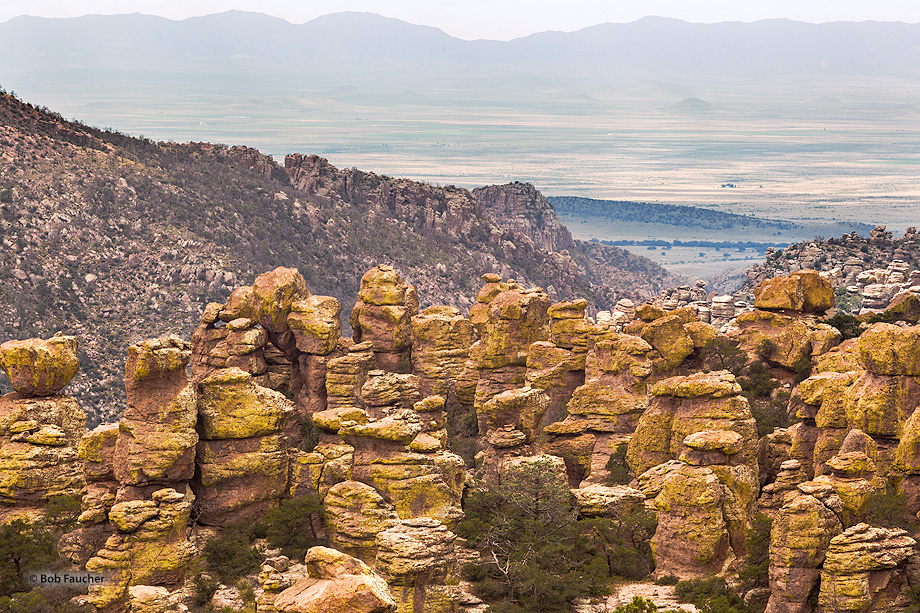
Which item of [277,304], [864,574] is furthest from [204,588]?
[277,304]

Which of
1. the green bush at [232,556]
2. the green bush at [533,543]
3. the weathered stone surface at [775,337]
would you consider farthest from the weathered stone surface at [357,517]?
the weathered stone surface at [775,337]

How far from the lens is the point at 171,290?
147 m

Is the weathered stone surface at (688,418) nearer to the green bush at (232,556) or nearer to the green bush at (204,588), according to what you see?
the green bush at (232,556)

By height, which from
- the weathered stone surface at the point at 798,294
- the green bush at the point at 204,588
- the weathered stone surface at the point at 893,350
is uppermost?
the weathered stone surface at the point at 893,350

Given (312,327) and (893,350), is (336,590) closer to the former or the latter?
(893,350)

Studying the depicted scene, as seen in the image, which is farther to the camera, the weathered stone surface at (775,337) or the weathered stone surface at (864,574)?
the weathered stone surface at (775,337)

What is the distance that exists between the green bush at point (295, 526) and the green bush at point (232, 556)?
1145 mm

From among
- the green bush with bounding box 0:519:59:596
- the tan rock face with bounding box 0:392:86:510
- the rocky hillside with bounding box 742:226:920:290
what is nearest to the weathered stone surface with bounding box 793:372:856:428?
the green bush with bounding box 0:519:59:596

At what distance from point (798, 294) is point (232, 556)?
4603cm

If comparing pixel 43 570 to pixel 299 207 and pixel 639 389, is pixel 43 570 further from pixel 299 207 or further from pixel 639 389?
pixel 299 207

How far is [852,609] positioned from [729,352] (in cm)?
3732

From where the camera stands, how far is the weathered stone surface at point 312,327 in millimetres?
78750

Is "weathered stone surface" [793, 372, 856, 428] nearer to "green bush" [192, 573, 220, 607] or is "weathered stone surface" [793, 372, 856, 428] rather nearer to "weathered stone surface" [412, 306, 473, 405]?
"weathered stone surface" [412, 306, 473, 405]

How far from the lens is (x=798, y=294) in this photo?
82.4 metres
